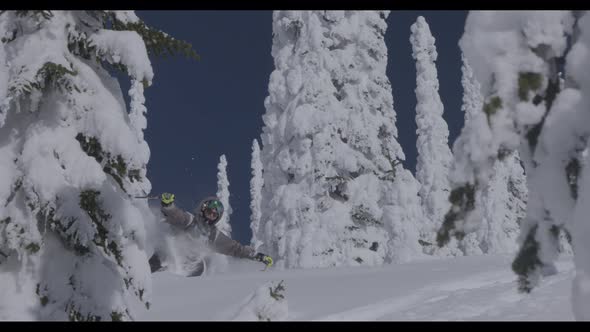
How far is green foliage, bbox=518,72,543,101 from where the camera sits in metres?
4.00

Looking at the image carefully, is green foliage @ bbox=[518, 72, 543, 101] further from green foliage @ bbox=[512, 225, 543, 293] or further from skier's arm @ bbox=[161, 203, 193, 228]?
skier's arm @ bbox=[161, 203, 193, 228]

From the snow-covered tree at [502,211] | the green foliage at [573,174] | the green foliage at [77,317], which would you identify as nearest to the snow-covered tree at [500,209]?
the snow-covered tree at [502,211]

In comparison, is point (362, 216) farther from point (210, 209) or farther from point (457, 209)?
point (457, 209)

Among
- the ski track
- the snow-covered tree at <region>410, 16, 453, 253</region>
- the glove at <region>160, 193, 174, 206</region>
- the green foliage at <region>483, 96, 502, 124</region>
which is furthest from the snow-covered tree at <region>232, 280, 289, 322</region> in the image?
the snow-covered tree at <region>410, 16, 453, 253</region>

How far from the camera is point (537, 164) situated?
419 cm

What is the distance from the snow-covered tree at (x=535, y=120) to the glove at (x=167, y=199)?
22.7 ft

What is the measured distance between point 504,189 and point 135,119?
2447 centimetres

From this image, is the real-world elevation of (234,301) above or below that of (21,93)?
below

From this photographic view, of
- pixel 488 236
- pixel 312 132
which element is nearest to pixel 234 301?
pixel 312 132

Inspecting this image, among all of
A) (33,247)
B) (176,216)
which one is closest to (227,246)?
(176,216)

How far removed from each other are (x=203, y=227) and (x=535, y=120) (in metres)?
7.69

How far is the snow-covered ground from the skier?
0.65 metres

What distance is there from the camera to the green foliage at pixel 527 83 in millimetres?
4004

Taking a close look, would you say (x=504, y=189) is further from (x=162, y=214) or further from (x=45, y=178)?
(x=45, y=178)
